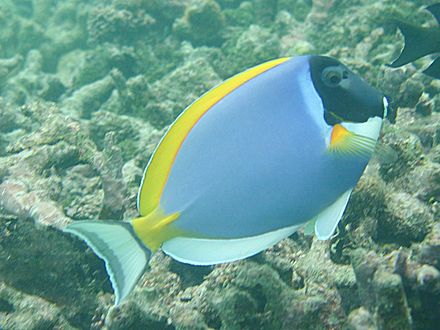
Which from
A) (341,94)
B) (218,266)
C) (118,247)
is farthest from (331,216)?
(218,266)

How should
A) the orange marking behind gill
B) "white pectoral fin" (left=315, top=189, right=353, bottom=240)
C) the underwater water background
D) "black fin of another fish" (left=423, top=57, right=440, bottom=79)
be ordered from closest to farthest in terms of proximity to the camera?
the orange marking behind gill, "white pectoral fin" (left=315, top=189, right=353, bottom=240), the underwater water background, "black fin of another fish" (left=423, top=57, right=440, bottom=79)

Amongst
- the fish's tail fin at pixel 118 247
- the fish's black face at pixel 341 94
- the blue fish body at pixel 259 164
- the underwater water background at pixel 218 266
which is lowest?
the underwater water background at pixel 218 266

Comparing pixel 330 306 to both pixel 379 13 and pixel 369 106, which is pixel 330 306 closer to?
pixel 369 106

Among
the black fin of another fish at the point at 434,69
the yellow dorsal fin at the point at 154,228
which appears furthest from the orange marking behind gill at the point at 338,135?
the black fin of another fish at the point at 434,69

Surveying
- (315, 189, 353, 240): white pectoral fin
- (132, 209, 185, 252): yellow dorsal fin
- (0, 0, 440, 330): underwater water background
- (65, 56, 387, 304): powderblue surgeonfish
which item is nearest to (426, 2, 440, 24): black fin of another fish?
(0, 0, 440, 330): underwater water background

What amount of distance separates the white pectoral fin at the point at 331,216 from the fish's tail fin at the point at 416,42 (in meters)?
2.36

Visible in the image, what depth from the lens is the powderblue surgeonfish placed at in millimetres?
1256

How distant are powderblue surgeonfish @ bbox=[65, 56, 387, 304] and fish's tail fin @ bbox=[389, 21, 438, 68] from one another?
2.26 m

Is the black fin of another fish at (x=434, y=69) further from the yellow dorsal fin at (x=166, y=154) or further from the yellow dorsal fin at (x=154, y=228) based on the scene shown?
the yellow dorsal fin at (x=154, y=228)

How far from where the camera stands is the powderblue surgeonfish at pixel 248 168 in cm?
126

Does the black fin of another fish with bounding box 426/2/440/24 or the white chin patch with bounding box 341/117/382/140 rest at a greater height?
the white chin patch with bounding box 341/117/382/140

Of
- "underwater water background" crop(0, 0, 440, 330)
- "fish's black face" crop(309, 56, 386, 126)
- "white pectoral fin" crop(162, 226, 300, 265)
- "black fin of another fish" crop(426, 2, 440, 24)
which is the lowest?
"underwater water background" crop(0, 0, 440, 330)

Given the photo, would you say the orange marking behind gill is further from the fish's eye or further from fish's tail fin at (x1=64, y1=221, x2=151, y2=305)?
fish's tail fin at (x1=64, y1=221, x2=151, y2=305)

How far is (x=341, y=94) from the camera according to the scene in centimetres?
129
